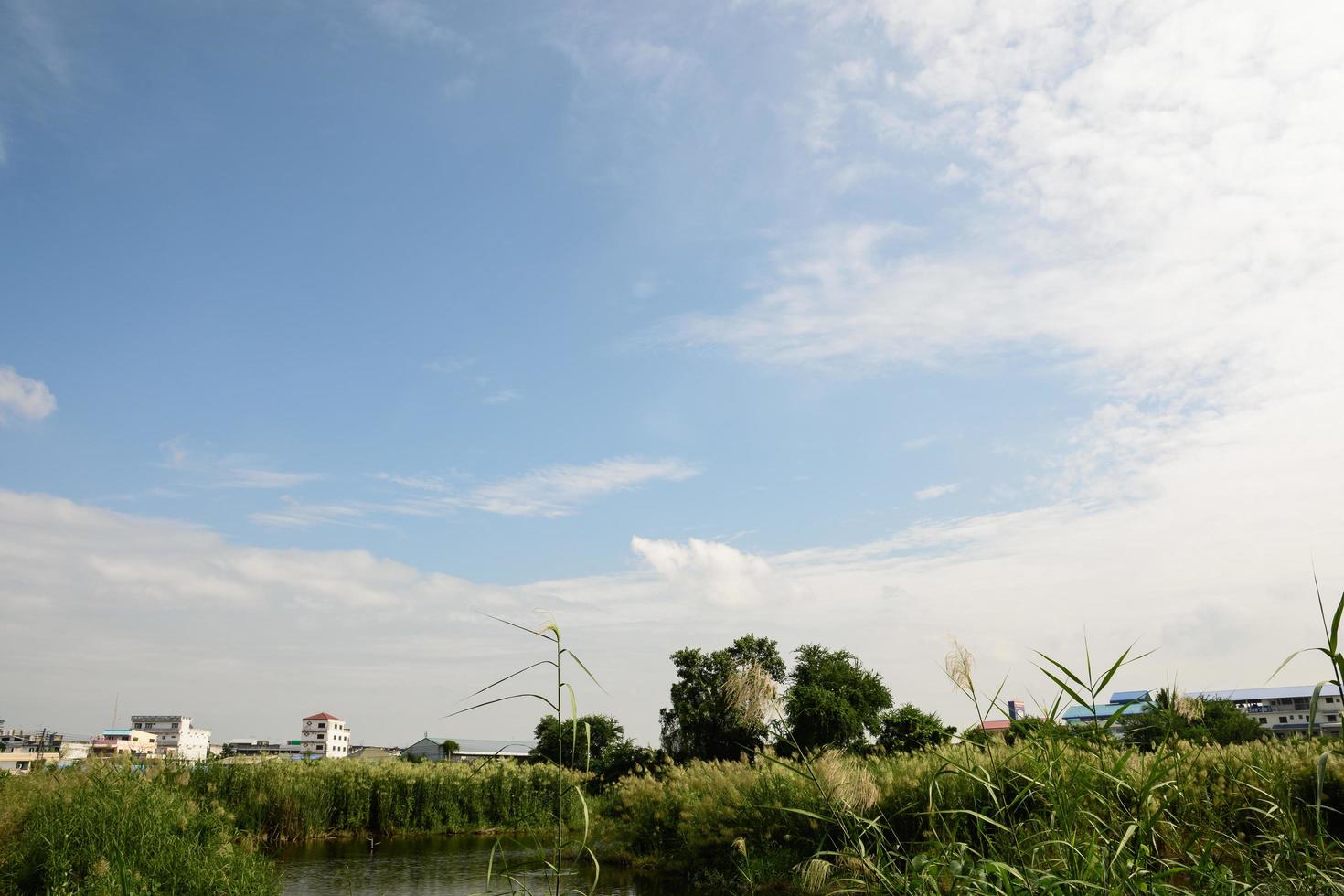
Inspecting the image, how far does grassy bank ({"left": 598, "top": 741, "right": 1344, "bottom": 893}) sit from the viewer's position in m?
2.30

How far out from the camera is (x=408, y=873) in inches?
544

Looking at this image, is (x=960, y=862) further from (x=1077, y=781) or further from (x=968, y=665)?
(x=968, y=665)

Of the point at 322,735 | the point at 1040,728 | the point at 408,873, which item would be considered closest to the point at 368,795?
the point at 408,873

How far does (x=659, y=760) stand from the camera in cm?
2238

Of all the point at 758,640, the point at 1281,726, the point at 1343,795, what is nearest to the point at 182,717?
the point at 758,640

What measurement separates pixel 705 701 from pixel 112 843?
24025 millimetres

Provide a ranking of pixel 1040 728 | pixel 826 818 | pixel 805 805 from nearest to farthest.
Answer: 1. pixel 826 818
2. pixel 1040 728
3. pixel 805 805

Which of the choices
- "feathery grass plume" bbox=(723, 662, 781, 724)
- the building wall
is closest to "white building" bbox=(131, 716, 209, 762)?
the building wall

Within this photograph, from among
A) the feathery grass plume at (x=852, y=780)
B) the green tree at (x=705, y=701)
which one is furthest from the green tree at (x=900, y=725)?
the feathery grass plume at (x=852, y=780)

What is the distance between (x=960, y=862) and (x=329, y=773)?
2022cm

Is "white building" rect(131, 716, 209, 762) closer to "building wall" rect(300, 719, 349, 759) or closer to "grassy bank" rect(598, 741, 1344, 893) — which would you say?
"building wall" rect(300, 719, 349, 759)

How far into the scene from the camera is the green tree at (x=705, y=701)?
2734 cm

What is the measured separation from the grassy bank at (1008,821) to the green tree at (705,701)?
11.4 m

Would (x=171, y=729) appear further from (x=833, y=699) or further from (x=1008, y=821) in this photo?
(x=1008, y=821)
